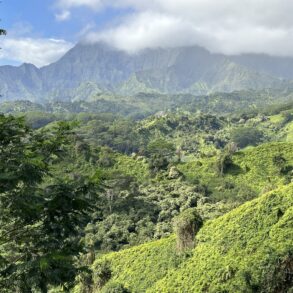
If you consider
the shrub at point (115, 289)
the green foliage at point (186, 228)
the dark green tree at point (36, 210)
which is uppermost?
the dark green tree at point (36, 210)

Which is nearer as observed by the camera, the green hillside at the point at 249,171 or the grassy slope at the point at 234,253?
the grassy slope at the point at 234,253

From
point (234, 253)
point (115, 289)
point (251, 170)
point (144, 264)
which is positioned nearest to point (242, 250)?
point (234, 253)

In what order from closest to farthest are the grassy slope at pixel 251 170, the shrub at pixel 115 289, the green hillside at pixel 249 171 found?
1. the shrub at pixel 115 289
2. the green hillside at pixel 249 171
3. the grassy slope at pixel 251 170

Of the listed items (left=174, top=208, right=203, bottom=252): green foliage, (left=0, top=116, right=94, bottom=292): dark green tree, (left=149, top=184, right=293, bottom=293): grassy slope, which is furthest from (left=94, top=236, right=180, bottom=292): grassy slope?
(left=0, top=116, right=94, bottom=292): dark green tree

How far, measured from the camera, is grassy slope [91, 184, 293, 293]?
76.2 ft

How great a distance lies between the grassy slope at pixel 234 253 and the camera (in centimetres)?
2322

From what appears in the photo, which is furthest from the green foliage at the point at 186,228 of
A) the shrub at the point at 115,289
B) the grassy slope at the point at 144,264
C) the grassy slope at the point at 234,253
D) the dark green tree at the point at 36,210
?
the dark green tree at the point at 36,210

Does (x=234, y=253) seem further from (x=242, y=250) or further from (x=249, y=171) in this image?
(x=249, y=171)

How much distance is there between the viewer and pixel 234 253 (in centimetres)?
2538

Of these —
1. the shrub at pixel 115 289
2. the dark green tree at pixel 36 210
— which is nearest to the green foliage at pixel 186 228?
the shrub at pixel 115 289

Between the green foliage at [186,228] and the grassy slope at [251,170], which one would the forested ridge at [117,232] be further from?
the grassy slope at [251,170]

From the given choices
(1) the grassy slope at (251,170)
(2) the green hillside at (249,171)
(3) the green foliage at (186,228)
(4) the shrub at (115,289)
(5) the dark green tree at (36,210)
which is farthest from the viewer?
(1) the grassy slope at (251,170)

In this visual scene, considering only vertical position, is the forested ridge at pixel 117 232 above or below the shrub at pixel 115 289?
above

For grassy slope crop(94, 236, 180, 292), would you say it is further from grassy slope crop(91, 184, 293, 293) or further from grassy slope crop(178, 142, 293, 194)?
grassy slope crop(178, 142, 293, 194)
